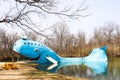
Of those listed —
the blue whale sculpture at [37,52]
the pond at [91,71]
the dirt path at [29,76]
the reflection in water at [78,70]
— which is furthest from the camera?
the blue whale sculpture at [37,52]

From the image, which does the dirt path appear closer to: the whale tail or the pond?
the pond

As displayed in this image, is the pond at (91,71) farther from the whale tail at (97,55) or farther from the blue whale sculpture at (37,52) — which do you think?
the whale tail at (97,55)

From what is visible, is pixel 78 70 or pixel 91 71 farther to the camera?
pixel 78 70

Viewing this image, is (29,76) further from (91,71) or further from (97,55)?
(97,55)

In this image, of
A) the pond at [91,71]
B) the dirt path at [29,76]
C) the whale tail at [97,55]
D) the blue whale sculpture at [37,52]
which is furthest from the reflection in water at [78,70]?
the whale tail at [97,55]

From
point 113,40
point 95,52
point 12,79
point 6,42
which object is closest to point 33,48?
point 95,52

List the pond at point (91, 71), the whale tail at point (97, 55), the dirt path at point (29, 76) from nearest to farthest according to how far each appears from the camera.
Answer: the dirt path at point (29, 76)
the pond at point (91, 71)
the whale tail at point (97, 55)

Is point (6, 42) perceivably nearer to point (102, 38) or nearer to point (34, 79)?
point (102, 38)

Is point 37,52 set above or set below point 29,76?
above

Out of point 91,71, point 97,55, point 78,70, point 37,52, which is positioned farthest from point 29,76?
point 97,55

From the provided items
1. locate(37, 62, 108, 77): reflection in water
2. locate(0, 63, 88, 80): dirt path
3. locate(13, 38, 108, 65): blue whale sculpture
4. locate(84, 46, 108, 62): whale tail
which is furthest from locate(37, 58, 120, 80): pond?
locate(84, 46, 108, 62): whale tail

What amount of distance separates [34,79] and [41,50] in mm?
23658

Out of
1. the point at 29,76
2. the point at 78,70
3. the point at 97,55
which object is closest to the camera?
the point at 29,76

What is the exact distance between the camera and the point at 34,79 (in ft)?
46.6
